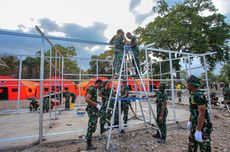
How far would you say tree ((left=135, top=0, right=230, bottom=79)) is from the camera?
1466 cm

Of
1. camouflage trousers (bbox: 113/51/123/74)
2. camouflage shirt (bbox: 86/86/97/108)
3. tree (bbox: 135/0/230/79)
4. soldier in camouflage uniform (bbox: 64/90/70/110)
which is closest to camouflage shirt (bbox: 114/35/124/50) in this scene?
camouflage trousers (bbox: 113/51/123/74)

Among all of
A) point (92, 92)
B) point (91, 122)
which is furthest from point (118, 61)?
point (91, 122)

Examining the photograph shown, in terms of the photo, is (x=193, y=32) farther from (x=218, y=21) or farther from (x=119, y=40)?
(x=119, y=40)

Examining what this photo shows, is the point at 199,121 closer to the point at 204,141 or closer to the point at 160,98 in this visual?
the point at 204,141

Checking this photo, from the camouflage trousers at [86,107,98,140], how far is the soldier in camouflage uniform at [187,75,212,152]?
77.4 inches

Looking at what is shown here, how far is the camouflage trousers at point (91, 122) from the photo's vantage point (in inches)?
128

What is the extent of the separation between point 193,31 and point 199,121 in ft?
47.8

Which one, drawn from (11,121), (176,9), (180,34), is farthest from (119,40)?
(176,9)

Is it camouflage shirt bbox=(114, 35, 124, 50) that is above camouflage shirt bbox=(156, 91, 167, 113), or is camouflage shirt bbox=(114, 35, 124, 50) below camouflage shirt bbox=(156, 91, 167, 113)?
above

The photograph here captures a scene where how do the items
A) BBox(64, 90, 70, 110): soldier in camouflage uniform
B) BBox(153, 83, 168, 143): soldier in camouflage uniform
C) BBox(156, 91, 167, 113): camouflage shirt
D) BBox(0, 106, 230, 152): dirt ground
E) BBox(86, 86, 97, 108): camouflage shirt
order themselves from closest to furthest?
1. BBox(0, 106, 230, 152): dirt ground
2. BBox(86, 86, 97, 108): camouflage shirt
3. BBox(153, 83, 168, 143): soldier in camouflage uniform
4. BBox(156, 91, 167, 113): camouflage shirt
5. BBox(64, 90, 70, 110): soldier in camouflage uniform

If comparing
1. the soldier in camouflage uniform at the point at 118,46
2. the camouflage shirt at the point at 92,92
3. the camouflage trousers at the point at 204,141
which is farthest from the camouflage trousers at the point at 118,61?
the camouflage trousers at the point at 204,141

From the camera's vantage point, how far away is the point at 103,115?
13.3 ft

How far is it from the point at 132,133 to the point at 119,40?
2.71 metres

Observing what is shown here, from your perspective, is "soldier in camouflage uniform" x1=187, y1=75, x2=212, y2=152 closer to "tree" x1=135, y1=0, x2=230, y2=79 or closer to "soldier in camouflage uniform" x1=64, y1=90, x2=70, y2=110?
"soldier in camouflage uniform" x1=64, y1=90, x2=70, y2=110
